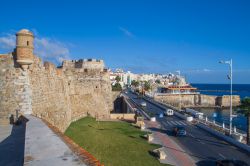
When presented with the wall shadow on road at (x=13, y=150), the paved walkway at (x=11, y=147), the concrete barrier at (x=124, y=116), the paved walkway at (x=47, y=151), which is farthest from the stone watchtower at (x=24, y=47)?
the concrete barrier at (x=124, y=116)

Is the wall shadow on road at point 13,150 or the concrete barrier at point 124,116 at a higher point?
the wall shadow on road at point 13,150

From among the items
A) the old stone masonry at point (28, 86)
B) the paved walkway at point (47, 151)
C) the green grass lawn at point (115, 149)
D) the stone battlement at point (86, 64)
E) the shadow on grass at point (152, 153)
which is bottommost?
the shadow on grass at point (152, 153)

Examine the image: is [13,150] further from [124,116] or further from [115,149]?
[124,116]

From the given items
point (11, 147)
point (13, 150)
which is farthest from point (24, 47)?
point (13, 150)

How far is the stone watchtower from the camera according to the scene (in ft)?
54.5

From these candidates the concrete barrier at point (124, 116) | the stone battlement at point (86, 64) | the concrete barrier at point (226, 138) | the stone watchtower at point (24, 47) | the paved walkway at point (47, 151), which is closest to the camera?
the paved walkway at point (47, 151)

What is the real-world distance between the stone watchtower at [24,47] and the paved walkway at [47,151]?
8.34 m

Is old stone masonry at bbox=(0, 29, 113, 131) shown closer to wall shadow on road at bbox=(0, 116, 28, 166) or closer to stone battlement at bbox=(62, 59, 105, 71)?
wall shadow on road at bbox=(0, 116, 28, 166)

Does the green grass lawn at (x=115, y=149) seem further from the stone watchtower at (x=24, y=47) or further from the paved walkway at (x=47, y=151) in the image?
the paved walkway at (x=47, y=151)

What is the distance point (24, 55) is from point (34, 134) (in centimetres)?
860

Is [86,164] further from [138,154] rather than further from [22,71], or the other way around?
[138,154]

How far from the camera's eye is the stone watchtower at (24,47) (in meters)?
16.6

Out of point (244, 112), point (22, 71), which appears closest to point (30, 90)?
point (22, 71)

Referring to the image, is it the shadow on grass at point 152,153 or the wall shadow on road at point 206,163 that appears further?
the shadow on grass at point 152,153
